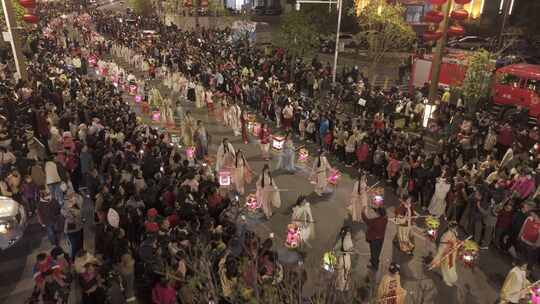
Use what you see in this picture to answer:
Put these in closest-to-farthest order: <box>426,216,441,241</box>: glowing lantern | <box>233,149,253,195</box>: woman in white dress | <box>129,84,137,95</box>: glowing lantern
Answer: <box>426,216,441,241</box>: glowing lantern < <box>233,149,253,195</box>: woman in white dress < <box>129,84,137,95</box>: glowing lantern

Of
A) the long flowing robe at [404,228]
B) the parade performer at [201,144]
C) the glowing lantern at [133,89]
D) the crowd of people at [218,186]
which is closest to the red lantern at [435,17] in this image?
the crowd of people at [218,186]

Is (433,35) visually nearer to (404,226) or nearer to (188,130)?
(404,226)

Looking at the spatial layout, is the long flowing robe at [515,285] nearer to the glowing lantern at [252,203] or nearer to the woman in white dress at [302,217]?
the woman in white dress at [302,217]

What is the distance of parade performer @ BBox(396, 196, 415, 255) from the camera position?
878 cm

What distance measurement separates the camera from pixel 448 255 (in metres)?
8.02

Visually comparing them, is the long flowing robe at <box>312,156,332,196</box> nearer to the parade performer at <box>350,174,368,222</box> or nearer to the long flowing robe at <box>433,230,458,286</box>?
the parade performer at <box>350,174,368,222</box>

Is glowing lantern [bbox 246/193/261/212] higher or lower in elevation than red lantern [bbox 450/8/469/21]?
lower

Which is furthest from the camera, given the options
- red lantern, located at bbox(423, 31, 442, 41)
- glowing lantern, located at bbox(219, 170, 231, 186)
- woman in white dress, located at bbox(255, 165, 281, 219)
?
red lantern, located at bbox(423, 31, 442, 41)

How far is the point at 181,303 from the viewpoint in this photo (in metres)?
6.55

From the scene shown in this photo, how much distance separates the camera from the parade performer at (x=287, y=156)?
41.9 ft

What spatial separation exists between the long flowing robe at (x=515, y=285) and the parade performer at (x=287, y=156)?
6830 mm

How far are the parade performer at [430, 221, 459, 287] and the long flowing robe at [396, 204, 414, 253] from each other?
88 centimetres

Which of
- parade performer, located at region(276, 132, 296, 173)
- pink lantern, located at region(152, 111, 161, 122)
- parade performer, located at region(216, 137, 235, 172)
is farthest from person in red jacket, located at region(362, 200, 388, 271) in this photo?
pink lantern, located at region(152, 111, 161, 122)

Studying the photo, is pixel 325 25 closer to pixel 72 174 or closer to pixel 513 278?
pixel 72 174
